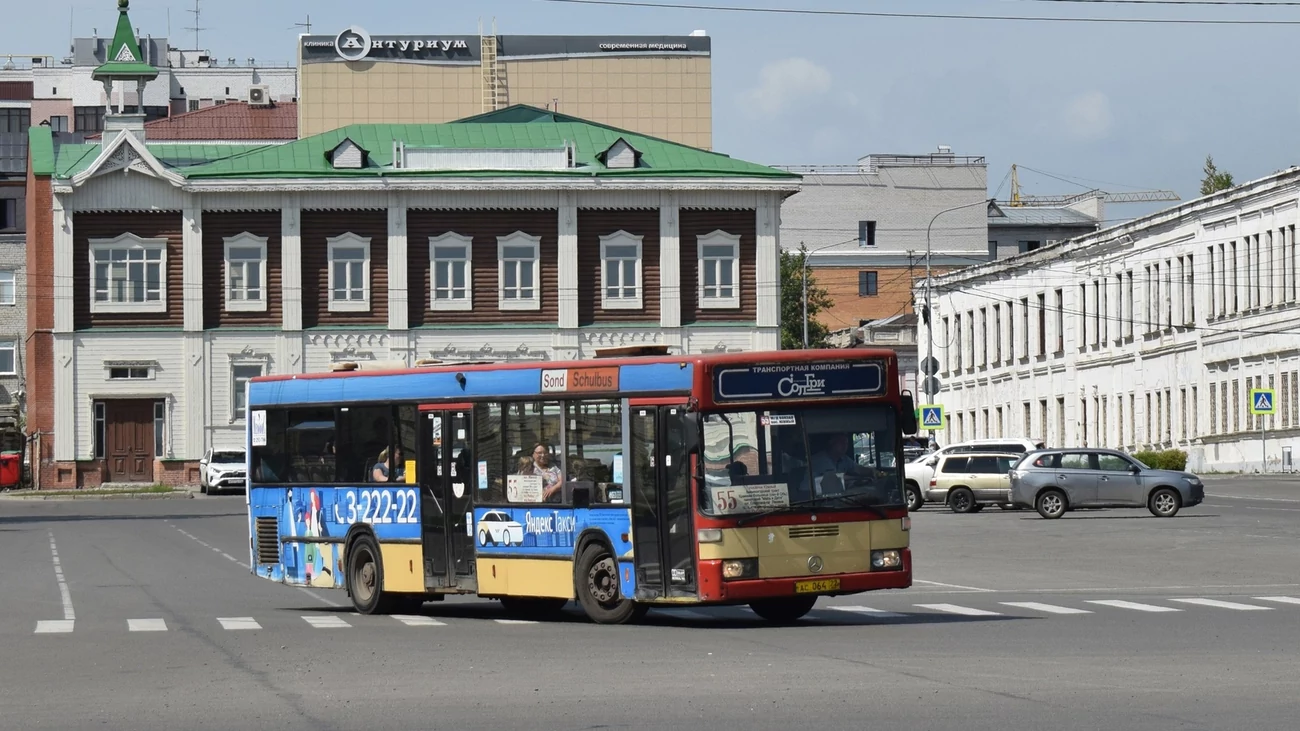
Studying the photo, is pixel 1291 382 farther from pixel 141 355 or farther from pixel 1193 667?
pixel 1193 667

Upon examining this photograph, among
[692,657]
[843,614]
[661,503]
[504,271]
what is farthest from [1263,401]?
[692,657]

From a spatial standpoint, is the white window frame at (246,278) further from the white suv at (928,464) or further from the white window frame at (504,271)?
the white suv at (928,464)

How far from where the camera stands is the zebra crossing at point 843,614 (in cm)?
2052

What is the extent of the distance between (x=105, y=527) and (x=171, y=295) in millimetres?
26920

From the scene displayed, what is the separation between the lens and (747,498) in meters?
19.5

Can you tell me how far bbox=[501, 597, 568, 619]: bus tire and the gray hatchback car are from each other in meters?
24.4

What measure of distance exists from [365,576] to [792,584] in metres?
5.48

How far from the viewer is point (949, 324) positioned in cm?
10356

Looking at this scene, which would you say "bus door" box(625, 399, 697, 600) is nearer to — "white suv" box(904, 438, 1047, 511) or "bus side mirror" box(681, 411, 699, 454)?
"bus side mirror" box(681, 411, 699, 454)

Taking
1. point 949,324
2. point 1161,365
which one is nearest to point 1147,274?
point 1161,365

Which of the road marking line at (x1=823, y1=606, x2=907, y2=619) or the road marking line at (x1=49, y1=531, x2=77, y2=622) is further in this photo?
the road marking line at (x1=49, y1=531, x2=77, y2=622)

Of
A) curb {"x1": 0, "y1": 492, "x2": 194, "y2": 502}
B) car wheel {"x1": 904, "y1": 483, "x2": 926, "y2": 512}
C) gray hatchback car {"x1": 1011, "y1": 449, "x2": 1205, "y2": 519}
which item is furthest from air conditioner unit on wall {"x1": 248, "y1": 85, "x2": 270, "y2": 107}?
gray hatchback car {"x1": 1011, "y1": 449, "x2": 1205, "y2": 519}

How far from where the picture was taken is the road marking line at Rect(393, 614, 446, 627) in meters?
20.9

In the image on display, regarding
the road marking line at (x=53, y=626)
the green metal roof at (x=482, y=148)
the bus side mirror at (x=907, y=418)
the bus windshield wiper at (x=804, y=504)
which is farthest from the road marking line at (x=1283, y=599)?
the green metal roof at (x=482, y=148)
